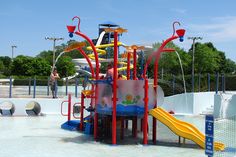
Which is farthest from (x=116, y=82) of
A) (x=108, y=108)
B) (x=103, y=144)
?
(x=103, y=144)

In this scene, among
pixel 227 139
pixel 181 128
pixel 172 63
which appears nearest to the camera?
pixel 181 128

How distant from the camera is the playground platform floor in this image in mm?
9344

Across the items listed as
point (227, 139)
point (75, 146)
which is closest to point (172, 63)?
point (227, 139)

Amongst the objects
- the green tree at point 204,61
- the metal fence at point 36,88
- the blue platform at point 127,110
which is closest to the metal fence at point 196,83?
the metal fence at point 36,88

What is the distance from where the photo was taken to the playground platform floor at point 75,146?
30.7ft

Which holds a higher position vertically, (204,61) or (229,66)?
(204,61)

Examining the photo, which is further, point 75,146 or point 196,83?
point 196,83

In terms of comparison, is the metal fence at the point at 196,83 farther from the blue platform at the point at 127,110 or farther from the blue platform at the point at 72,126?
the blue platform at the point at 127,110

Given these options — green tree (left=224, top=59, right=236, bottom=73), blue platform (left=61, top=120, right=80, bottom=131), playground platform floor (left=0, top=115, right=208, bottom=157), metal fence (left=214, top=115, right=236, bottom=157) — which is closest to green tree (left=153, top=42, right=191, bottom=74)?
green tree (left=224, top=59, right=236, bottom=73)

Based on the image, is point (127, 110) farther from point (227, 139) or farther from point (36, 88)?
point (36, 88)

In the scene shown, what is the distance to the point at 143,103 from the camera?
11031 mm

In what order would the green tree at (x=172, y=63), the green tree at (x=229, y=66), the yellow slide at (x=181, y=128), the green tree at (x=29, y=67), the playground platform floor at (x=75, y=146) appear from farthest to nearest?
the green tree at (x=229, y=66)
the green tree at (x=29, y=67)
the green tree at (x=172, y=63)
the yellow slide at (x=181, y=128)
the playground platform floor at (x=75, y=146)

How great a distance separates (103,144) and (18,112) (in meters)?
10.5

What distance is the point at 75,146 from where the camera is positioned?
34.1ft
